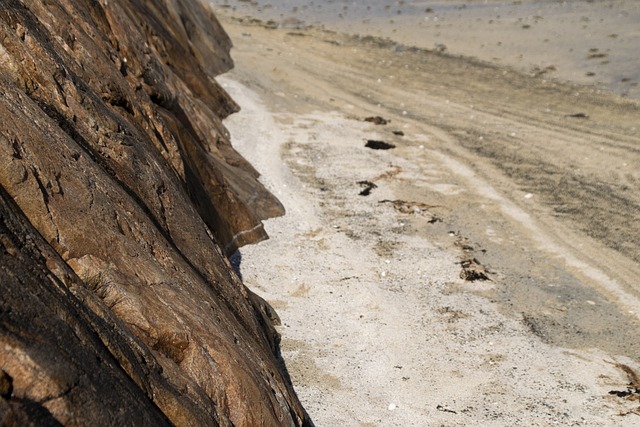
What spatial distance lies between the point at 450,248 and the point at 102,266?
1017cm

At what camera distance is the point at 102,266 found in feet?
20.1

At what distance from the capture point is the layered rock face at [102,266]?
14.4ft

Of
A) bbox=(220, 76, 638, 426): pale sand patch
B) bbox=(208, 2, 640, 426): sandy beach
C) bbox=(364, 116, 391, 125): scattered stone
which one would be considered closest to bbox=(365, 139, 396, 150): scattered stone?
bbox=(208, 2, 640, 426): sandy beach

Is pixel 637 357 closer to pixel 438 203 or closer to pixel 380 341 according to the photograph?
pixel 380 341

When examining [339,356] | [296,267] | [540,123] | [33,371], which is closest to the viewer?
[33,371]

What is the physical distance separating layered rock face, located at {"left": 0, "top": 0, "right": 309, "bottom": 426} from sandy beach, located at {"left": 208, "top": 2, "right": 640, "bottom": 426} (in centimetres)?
210

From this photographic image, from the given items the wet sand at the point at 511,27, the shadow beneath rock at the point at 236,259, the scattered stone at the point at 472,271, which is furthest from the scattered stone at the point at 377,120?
the shadow beneath rock at the point at 236,259

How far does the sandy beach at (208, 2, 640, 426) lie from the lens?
10.3m

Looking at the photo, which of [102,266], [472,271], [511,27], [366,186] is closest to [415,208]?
[366,186]

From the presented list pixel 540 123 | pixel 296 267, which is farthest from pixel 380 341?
pixel 540 123

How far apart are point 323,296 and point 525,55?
27.9 metres

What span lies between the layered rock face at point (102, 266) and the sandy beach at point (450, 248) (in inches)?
82.8

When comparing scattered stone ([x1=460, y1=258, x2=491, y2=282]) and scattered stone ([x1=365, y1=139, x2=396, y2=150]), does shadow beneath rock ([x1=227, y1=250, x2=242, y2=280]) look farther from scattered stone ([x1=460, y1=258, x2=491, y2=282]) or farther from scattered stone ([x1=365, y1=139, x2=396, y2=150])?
scattered stone ([x1=365, y1=139, x2=396, y2=150])

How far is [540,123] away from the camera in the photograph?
24.8 m
